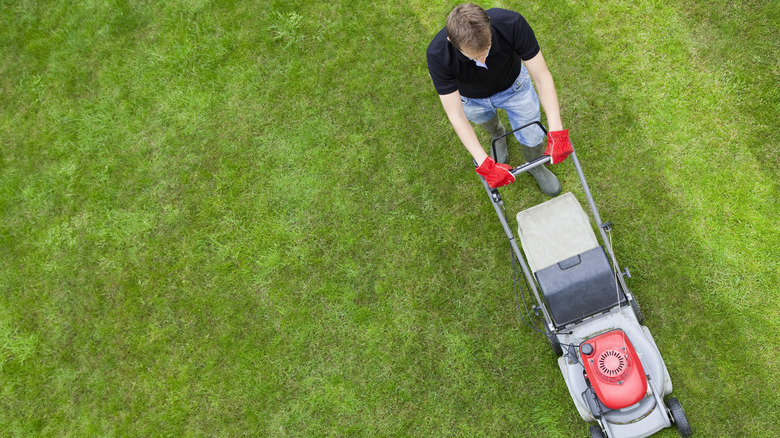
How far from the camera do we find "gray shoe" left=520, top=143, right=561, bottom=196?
3.54 meters

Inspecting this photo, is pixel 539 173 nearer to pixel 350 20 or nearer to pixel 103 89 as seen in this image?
pixel 350 20

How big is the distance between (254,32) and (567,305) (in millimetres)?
3509

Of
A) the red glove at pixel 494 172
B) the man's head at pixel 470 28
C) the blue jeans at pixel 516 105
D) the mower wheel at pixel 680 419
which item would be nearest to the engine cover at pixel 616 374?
the mower wheel at pixel 680 419

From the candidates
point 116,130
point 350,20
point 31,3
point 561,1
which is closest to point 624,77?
point 561,1

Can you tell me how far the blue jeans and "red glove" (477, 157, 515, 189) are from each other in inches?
17.7

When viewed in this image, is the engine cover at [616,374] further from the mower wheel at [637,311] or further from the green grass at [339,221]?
the green grass at [339,221]

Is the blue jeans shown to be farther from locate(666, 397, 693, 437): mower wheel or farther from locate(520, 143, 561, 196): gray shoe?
locate(666, 397, 693, 437): mower wheel

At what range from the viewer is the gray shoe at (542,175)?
3542mm

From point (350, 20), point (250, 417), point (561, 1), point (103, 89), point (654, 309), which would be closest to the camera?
point (654, 309)

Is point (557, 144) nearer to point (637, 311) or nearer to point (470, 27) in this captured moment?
point (470, 27)

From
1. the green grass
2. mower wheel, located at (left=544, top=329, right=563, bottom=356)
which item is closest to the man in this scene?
the green grass

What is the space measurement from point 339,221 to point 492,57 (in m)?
1.92

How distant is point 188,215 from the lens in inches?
171

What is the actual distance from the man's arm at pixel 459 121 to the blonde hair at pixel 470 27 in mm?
463
